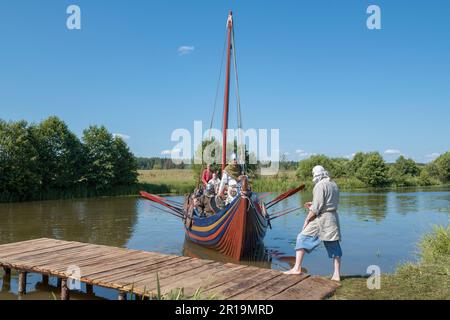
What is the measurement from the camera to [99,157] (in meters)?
42.8

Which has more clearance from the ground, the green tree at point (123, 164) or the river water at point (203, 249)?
the green tree at point (123, 164)

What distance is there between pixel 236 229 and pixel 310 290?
4636mm

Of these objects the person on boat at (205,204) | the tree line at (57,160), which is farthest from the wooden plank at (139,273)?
the tree line at (57,160)

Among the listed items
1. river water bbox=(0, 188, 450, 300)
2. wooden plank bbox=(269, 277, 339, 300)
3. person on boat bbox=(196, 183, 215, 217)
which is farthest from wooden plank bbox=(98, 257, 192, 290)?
person on boat bbox=(196, 183, 215, 217)

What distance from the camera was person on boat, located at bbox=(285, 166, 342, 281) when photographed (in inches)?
236

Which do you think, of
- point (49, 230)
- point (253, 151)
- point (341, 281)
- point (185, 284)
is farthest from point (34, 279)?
point (253, 151)

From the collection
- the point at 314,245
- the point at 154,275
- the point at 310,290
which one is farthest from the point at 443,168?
the point at 154,275

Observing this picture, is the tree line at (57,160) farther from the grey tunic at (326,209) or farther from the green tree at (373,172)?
the green tree at (373,172)

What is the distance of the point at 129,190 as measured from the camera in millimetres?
42406

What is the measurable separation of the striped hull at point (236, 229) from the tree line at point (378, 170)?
49667 millimetres

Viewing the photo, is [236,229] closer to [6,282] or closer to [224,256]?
[224,256]

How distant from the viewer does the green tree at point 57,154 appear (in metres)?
A: 36.5

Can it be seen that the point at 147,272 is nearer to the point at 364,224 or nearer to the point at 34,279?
the point at 34,279
